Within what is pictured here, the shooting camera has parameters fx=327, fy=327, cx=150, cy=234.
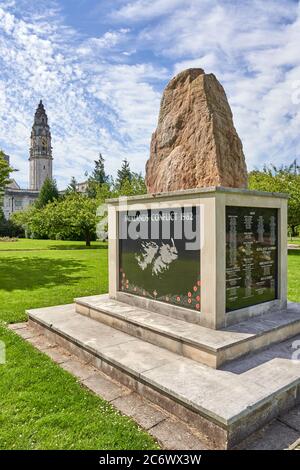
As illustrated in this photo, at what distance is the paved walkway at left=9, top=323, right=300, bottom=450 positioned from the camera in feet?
10.7

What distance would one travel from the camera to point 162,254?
6.02 m

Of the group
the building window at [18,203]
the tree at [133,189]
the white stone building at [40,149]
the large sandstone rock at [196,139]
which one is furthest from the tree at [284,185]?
the white stone building at [40,149]

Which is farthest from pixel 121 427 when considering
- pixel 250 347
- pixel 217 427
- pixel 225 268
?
pixel 225 268

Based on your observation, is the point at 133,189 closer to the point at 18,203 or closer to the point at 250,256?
the point at 250,256

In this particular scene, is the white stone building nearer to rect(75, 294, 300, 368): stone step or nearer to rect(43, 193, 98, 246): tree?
rect(43, 193, 98, 246): tree

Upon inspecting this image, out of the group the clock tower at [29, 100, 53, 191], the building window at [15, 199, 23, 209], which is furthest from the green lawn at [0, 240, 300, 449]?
the clock tower at [29, 100, 53, 191]

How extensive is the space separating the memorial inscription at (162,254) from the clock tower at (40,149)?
102 m

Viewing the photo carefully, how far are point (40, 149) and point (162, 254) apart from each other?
106642 millimetres

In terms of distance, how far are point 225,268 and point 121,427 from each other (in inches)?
107

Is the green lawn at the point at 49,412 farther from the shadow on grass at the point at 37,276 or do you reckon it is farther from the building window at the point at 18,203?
the building window at the point at 18,203

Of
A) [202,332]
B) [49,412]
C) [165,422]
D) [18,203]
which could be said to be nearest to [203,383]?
[165,422]

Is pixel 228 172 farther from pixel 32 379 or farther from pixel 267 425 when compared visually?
pixel 32 379

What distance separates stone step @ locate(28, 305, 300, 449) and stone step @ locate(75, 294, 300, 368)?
13cm

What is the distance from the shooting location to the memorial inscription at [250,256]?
5316mm
